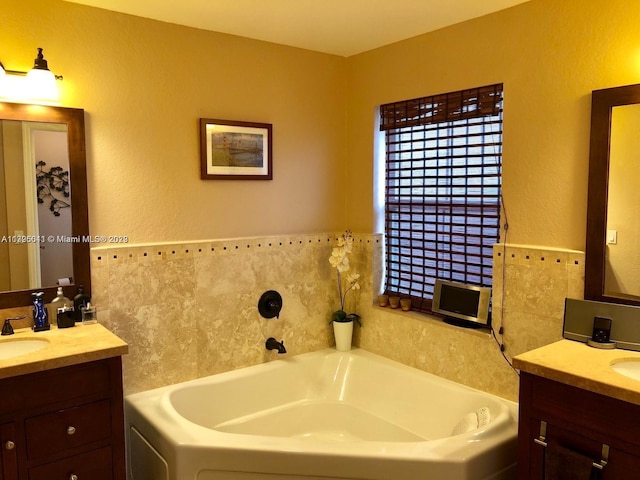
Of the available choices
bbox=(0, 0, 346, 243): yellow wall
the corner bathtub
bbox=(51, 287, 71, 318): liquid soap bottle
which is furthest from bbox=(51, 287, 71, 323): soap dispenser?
the corner bathtub

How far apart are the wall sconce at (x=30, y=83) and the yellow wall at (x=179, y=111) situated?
0.08 meters

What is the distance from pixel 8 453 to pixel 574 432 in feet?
6.62

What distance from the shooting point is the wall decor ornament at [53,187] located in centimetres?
241

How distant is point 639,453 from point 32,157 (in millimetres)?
2625

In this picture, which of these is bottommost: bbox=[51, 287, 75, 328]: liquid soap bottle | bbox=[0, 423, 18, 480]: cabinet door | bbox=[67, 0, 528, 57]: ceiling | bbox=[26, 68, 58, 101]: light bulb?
bbox=[0, 423, 18, 480]: cabinet door

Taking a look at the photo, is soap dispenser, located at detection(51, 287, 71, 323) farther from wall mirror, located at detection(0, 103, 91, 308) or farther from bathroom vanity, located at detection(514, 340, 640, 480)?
Answer: bathroom vanity, located at detection(514, 340, 640, 480)

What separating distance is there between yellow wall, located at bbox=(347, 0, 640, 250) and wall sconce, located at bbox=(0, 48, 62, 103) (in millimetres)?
1884

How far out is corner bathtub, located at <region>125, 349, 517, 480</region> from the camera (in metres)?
2.09

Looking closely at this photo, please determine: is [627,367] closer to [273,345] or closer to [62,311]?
[273,345]

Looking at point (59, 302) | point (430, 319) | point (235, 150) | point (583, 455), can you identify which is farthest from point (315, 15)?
point (583, 455)

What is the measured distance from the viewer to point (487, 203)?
9.02ft

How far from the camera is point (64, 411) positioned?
6.67 feet

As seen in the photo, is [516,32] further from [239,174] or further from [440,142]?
[239,174]

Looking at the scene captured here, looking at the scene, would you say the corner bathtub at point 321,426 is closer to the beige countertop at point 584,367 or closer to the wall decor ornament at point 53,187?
the beige countertop at point 584,367
